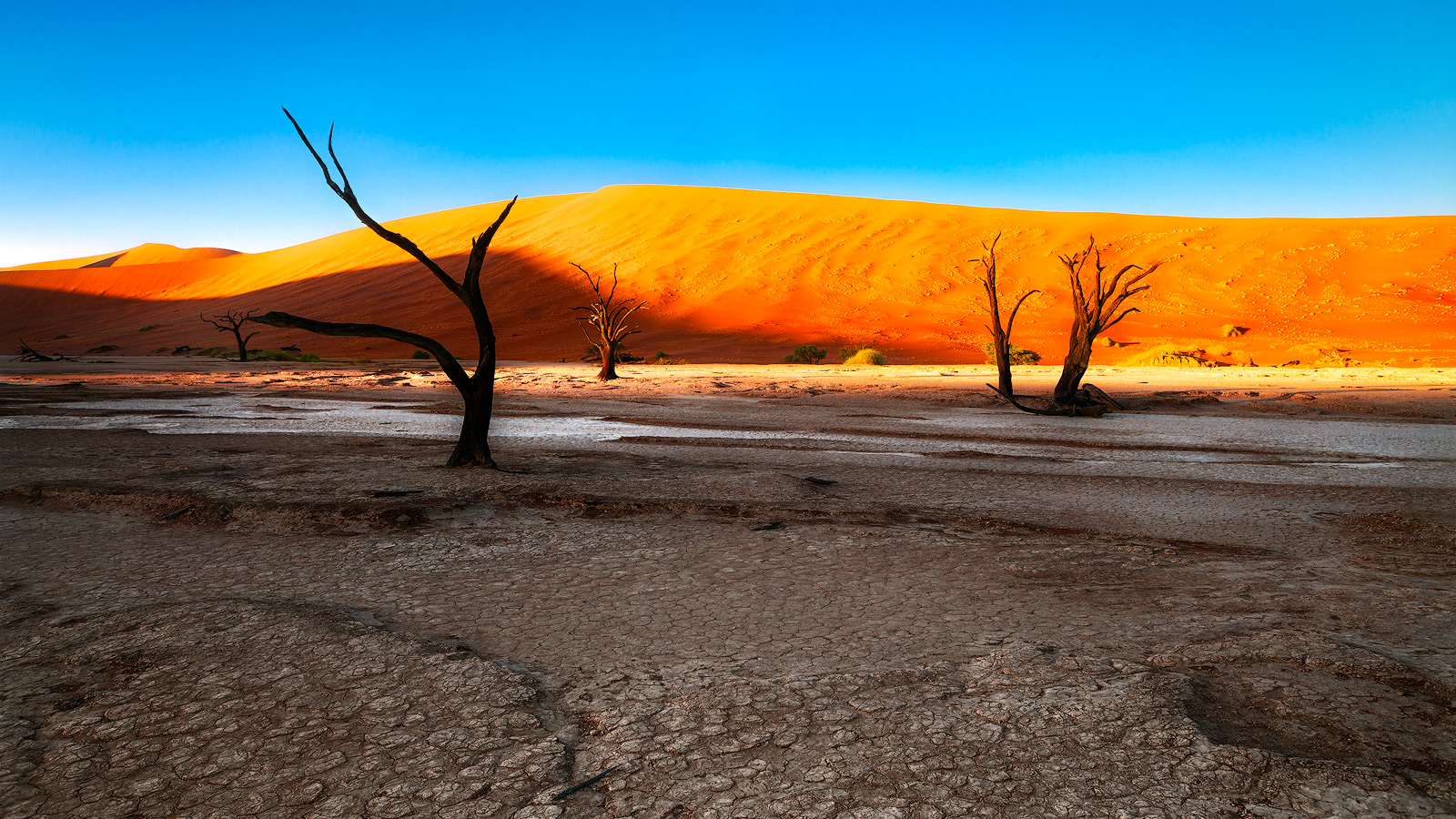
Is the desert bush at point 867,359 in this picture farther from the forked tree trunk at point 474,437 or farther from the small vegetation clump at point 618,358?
the forked tree trunk at point 474,437

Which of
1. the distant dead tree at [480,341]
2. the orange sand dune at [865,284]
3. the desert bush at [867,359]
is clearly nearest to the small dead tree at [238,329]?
the orange sand dune at [865,284]

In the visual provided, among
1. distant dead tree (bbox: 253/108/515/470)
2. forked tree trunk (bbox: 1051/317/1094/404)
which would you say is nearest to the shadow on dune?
forked tree trunk (bbox: 1051/317/1094/404)

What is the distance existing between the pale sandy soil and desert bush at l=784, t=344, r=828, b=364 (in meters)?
22.7

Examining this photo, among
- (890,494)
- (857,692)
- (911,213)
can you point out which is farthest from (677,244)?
(857,692)

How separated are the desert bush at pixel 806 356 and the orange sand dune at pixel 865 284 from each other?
1842 mm

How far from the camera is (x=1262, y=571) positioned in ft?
12.9

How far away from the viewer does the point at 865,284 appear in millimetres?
45875

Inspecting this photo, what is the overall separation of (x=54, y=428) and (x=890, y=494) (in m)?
9.30

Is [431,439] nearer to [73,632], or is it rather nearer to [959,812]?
[73,632]

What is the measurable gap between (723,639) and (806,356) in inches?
1083

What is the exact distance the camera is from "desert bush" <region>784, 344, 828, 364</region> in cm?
2995

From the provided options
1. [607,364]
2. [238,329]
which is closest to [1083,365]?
[607,364]

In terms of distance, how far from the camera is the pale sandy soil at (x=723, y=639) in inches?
Result: 80.9

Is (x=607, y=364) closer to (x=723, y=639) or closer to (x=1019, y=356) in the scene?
(x=1019, y=356)
